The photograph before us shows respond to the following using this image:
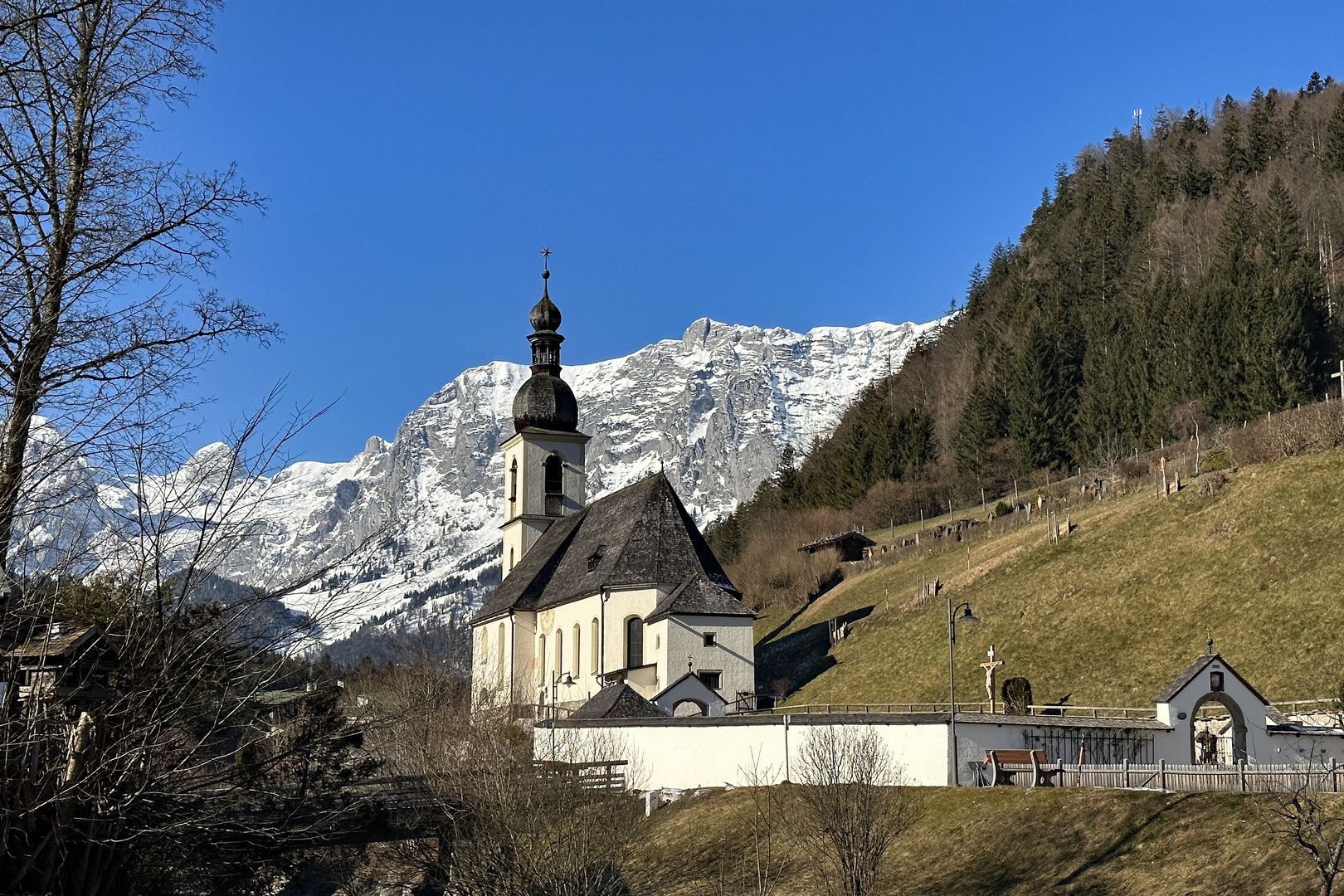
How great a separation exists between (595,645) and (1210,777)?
3112 cm

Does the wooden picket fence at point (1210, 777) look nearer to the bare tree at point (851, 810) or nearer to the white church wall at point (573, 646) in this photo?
the bare tree at point (851, 810)

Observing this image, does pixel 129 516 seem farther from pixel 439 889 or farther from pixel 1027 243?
pixel 1027 243

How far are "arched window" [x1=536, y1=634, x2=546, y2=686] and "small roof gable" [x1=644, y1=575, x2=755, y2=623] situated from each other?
11.4 metres

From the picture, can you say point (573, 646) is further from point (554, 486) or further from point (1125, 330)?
point (1125, 330)

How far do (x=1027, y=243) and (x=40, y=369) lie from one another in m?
116

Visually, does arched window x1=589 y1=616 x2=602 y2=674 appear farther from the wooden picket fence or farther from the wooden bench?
the wooden picket fence

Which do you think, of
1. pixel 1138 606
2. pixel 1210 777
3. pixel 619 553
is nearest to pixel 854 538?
pixel 619 553

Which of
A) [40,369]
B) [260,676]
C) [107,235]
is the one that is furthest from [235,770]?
[107,235]

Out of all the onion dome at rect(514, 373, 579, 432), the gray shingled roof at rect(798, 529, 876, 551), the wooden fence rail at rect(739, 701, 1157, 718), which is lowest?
the wooden fence rail at rect(739, 701, 1157, 718)

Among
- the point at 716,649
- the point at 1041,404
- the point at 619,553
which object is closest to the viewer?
the point at 716,649

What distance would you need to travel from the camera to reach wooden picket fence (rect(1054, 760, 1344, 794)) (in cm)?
2102

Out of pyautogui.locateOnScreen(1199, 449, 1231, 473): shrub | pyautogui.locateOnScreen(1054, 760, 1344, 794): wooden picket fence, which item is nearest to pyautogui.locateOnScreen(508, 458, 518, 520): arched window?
pyautogui.locateOnScreen(1199, 449, 1231, 473): shrub

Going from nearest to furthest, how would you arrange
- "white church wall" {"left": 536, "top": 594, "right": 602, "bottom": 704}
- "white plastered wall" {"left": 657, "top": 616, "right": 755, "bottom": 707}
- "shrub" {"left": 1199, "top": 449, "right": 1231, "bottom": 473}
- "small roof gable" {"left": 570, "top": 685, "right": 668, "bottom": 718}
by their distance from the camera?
"small roof gable" {"left": 570, "top": 685, "right": 668, "bottom": 718} → "white plastered wall" {"left": 657, "top": 616, "right": 755, "bottom": 707} → "white church wall" {"left": 536, "top": 594, "right": 602, "bottom": 704} → "shrub" {"left": 1199, "top": 449, "right": 1231, "bottom": 473}

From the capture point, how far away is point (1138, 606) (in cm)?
4378
